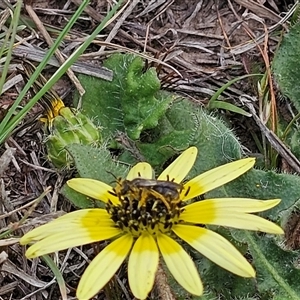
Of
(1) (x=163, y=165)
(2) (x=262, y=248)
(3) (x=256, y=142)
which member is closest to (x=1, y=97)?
(1) (x=163, y=165)

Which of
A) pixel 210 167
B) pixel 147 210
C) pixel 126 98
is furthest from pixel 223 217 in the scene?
pixel 126 98

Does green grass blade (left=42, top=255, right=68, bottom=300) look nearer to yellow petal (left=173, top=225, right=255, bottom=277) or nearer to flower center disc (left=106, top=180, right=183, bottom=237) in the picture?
flower center disc (left=106, top=180, right=183, bottom=237)

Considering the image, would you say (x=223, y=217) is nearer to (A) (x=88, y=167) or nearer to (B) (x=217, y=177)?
(B) (x=217, y=177)

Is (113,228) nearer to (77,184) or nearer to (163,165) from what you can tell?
(77,184)

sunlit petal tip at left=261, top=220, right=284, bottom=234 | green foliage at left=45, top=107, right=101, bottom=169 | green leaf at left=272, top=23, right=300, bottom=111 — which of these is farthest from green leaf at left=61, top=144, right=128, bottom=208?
green leaf at left=272, top=23, right=300, bottom=111

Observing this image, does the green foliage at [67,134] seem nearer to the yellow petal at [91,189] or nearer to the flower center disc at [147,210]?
the yellow petal at [91,189]
